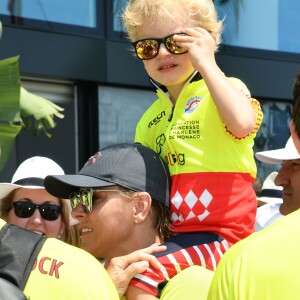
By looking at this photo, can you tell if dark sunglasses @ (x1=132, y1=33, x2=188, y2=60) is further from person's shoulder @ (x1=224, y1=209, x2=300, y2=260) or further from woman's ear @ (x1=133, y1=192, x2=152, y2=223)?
person's shoulder @ (x1=224, y1=209, x2=300, y2=260)

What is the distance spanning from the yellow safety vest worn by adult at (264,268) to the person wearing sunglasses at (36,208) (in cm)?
272

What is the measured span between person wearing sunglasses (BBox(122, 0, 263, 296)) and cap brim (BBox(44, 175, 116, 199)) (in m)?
0.31

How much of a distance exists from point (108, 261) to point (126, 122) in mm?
7225

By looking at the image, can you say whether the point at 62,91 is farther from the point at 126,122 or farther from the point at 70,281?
the point at 70,281

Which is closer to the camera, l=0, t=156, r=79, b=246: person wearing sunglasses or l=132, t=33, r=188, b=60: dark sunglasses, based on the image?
l=132, t=33, r=188, b=60: dark sunglasses

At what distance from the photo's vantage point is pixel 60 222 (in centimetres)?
473

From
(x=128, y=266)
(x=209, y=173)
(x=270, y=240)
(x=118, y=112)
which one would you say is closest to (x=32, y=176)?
(x=209, y=173)

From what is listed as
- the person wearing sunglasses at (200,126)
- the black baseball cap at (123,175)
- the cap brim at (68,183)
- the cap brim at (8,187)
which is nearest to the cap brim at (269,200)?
the cap brim at (8,187)

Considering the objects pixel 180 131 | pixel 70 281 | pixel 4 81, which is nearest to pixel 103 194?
pixel 180 131

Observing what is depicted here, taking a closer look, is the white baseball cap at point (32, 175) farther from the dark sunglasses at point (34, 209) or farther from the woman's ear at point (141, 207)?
the woman's ear at point (141, 207)

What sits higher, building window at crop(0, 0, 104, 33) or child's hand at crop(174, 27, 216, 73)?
building window at crop(0, 0, 104, 33)

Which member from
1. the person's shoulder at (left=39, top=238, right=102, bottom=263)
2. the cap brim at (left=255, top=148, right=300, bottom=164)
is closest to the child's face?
the cap brim at (left=255, top=148, right=300, bottom=164)

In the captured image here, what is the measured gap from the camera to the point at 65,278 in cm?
222

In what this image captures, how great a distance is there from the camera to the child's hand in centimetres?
305
